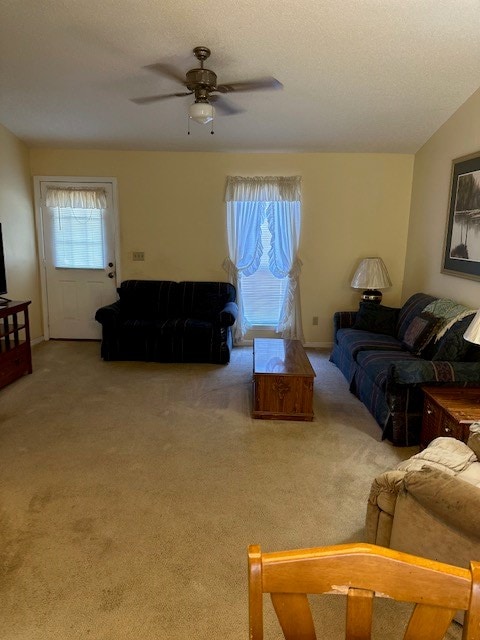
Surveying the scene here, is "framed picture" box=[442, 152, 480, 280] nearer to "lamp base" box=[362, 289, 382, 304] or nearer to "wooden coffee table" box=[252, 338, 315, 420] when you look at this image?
"lamp base" box=[362, 289, 382, 304]

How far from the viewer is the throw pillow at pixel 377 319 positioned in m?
4.54

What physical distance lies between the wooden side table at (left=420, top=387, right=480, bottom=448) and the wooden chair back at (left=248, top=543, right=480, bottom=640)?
1769 mm

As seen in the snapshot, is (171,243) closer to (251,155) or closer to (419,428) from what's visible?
(251,155)

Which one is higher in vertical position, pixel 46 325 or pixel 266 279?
pixel 266 279

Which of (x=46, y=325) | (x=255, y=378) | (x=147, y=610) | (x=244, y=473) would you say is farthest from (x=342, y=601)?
(x=46, y=325)

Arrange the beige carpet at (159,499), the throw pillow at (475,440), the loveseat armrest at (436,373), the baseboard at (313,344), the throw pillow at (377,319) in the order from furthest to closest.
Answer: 1. the baseboard at (313,344)
2. the throw pillow at (377,319)
3. the loveseat armrest at (436,373)
4. the throw pillow at (475,440)
5. the beige carpet at (159,499)

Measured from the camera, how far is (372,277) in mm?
4922

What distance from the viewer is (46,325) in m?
5.66

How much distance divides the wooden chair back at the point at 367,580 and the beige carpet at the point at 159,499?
0.99 meters

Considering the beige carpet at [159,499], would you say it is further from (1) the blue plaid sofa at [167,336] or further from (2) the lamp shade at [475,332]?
(2) the lamp shade at [475,332]

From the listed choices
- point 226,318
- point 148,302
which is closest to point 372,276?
point 226,318

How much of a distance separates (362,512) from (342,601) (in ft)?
1.98

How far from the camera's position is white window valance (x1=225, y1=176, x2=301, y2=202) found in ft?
16.9

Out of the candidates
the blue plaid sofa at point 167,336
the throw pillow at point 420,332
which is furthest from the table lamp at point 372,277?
the blue plaid sofa at point 167,336
